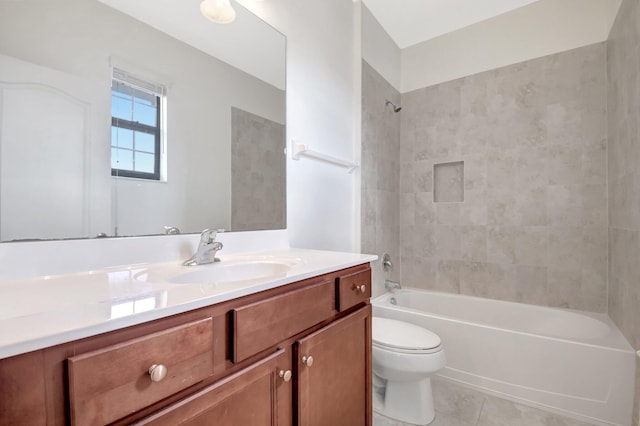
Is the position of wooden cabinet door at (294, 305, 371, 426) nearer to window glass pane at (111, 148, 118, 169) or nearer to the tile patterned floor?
the tile patterned floor

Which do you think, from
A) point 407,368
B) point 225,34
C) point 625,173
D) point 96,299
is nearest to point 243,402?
point 96,299

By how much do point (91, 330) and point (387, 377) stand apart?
1.51 metres

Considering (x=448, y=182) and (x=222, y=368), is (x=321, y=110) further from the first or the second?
(x=222, y=368)

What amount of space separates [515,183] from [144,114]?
2544mm

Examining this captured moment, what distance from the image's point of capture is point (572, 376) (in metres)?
1.58

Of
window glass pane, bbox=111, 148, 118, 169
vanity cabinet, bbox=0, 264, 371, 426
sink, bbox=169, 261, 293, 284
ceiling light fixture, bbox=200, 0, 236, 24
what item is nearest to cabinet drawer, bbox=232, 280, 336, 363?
vanity cabinet, bbox=0, 264, 371, 426

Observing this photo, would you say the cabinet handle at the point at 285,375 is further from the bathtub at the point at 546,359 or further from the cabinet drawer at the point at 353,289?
the bathtub at the point at 546,359

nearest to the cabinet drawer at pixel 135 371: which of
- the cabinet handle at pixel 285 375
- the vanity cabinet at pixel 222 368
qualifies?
the vanity cabinet at pixel 222 368

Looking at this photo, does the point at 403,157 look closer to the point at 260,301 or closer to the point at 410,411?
the point at 410,411

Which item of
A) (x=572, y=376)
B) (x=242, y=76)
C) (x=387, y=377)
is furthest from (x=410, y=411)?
(x=242, y=76)

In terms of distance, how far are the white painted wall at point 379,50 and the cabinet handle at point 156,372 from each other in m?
2.32

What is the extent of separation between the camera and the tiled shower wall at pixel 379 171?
227 centimetres

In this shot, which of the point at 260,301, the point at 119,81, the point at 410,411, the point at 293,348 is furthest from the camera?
the point at 410,411

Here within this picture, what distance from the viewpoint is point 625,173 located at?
5.42 feet
